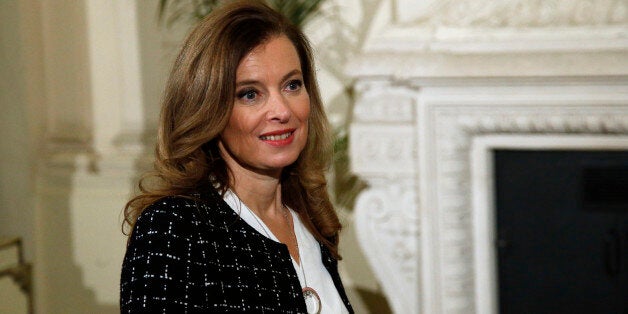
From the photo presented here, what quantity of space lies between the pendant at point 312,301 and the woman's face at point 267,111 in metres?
0.23

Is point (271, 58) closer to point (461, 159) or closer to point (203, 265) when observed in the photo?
point (203, 265)

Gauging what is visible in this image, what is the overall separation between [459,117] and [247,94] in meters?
1.77

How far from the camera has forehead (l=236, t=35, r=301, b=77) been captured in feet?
5.14

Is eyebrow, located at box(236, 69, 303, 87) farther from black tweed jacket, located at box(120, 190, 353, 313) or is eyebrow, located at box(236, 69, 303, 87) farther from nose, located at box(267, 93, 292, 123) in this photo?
black tweed jacket, located at box(120, 190, 353, 313)

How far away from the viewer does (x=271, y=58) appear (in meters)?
1.59

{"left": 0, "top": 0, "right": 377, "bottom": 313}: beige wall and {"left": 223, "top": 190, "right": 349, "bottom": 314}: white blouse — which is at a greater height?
{"left": 0, "top": 0, "right": 377, "bottom": 313}: beige wall

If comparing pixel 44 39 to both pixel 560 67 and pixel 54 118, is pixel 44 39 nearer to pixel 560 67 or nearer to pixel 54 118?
pixel 54 118

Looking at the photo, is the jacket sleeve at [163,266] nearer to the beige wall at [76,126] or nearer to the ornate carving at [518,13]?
the ornate carving at [518,13]

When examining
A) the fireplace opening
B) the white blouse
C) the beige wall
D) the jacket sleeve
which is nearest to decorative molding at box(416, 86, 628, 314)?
the fireplace opening

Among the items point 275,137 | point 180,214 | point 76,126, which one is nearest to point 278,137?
point 275,137

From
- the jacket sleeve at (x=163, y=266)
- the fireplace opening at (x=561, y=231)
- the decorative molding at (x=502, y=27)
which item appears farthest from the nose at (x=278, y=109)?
the fireplace opening at (x=561, y=231)

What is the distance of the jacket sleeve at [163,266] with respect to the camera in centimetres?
137

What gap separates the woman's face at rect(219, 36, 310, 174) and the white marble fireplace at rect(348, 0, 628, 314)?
158 cm

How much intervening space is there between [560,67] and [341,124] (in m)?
0.95
